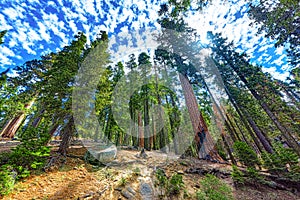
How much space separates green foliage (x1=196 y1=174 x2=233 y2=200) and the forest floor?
14.5 inches

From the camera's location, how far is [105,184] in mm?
5172

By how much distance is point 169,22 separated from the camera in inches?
474

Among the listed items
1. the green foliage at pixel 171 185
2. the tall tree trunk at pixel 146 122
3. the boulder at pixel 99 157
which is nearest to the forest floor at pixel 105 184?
the green foliage at pixel 171 185

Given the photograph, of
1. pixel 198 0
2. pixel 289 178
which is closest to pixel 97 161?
pixel 198 0

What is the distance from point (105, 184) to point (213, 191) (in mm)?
4080

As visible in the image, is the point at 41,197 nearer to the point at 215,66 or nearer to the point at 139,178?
the point at 139,178

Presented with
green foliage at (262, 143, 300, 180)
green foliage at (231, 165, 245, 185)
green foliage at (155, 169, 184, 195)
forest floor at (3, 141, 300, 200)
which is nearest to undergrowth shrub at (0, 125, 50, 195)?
forest floor at (3, 141, 300, 200)

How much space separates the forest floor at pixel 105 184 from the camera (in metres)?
4.25

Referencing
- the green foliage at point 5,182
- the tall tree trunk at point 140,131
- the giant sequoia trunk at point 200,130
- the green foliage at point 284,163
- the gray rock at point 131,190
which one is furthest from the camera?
the tall tree trunk at point 140,131

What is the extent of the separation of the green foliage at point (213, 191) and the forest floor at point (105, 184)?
1.21 ft

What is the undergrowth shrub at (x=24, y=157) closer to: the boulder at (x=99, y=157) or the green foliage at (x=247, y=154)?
the boulder at (x=99, y=157)

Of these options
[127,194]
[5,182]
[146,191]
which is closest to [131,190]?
[127,194]

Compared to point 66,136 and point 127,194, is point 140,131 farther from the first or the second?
point 127,194

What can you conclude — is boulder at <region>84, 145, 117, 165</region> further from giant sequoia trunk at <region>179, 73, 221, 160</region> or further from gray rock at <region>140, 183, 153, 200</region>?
giant sequoia trunk at <region>179, 73, 221, 160</region>
